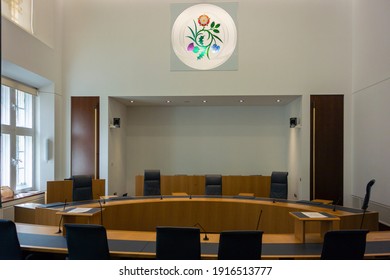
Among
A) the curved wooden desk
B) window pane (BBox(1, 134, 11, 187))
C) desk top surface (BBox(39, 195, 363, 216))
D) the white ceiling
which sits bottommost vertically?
the curved wooden desk

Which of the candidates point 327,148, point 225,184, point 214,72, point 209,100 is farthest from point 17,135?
point 327,148

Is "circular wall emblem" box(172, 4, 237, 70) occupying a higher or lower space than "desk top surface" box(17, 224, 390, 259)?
higher

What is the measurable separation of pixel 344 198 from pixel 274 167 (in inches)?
78.5

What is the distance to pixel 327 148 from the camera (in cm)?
677

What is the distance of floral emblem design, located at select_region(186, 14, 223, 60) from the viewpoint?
7.02m

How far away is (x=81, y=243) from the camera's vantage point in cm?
243

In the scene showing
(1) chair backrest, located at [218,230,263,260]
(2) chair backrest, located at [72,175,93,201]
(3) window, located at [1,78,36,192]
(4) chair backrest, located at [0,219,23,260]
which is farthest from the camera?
(3) window, located at [1,78,36,192]

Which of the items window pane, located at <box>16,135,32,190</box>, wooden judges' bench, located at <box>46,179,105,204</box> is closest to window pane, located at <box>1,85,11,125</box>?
window pane, located at <box>16,135,32,190</box>

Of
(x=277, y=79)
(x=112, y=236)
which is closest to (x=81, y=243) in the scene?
(x=112, y=236)

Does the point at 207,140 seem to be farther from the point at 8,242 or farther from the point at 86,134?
the point at 8,242

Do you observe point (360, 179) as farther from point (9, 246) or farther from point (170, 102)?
point (9, 246)

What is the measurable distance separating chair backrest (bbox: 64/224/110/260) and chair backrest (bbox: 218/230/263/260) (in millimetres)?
978

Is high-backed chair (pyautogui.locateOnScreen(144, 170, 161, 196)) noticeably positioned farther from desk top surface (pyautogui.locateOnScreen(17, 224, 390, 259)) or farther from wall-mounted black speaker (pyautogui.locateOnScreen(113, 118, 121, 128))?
desk top surface (pyautogui.locateOnScreen(17, 224, 390, 259))

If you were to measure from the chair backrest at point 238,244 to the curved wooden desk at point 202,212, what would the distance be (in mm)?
2231
